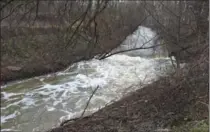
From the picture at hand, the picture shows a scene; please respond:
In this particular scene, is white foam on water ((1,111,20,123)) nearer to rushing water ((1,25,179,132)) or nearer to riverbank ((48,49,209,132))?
rushing water ((1,25,179,132))

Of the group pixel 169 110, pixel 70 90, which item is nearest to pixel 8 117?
pixel 70 90

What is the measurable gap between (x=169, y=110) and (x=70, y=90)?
257 inches

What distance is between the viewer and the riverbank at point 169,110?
3857mm

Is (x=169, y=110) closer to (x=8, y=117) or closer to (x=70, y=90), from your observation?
(x=8, y=117)

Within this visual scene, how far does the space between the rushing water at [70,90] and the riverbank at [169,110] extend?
2821 mm

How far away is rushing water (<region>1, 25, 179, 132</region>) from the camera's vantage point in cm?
829

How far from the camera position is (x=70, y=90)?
1055 centimetres

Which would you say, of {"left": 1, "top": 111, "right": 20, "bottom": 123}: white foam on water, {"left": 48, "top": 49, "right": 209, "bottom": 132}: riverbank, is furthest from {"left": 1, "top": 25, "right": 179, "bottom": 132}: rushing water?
{"left": 48, "top": 49, "right": 209, "bottom": 132}: riverbank

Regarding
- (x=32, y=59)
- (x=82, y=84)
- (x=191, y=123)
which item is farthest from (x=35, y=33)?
(x=191, y=123)

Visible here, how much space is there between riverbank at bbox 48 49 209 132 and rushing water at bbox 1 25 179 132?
9.25 ft

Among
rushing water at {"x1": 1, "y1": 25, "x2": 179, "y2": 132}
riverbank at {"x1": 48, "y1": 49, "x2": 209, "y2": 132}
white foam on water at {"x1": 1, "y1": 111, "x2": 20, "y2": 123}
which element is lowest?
white foam on water at {"x1": 1, "y1": 111, "x2": 20, "y2": 123}

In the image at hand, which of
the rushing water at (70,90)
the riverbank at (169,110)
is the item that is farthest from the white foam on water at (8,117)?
the riverbank at (169,110)

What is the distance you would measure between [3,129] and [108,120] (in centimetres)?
444

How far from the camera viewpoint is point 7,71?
12.7 meters
